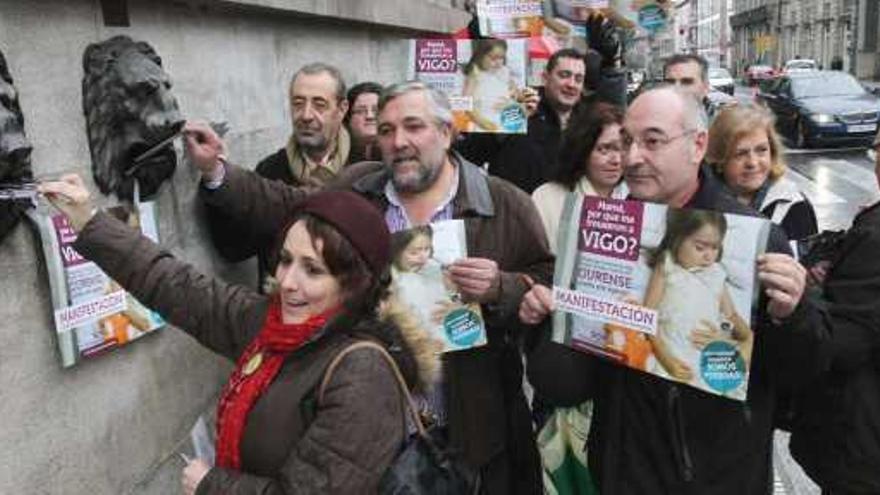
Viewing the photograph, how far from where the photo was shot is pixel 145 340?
3.12 m

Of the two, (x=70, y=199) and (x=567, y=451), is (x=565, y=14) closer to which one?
(x=567, y=451)

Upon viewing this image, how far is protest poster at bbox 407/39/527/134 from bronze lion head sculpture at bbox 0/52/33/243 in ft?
9.23

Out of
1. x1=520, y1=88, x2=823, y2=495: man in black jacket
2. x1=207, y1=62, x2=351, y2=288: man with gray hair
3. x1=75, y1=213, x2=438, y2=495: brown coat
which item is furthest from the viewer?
x1=207, y1=62, x2=351, y2=288: man with gray hair

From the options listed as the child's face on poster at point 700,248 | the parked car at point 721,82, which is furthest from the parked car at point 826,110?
the child's face on poster at point 700,248

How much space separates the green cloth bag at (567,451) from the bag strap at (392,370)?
1127mm

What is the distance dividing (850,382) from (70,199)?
2.08m

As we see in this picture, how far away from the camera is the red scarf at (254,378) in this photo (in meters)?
1.96

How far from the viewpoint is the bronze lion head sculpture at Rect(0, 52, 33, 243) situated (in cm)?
210

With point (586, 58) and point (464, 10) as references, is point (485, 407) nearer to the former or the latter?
point (586, 58)

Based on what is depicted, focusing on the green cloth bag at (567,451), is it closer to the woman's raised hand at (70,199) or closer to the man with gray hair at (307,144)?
the man with gray hair at (307,144)

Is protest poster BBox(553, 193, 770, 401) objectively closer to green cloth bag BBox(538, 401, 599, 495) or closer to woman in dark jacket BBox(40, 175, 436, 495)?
woman in dark jacket BBox(40, 175, 436, 495)

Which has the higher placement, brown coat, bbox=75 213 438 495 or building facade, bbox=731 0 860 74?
building facade, bbox=731 0 860 74

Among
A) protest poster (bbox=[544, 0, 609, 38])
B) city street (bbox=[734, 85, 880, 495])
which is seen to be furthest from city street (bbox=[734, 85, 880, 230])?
protest poster (bbox=[544, 0, 609, 38])

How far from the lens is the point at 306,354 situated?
6.47 ft
